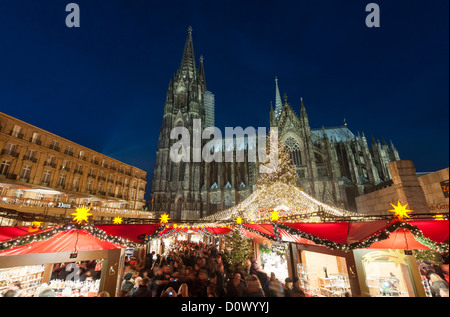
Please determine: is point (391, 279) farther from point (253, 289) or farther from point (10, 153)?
point (10, 153)

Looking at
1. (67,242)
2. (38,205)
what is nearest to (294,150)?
(67,242)

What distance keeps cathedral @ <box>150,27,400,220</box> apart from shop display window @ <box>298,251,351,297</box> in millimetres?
23184

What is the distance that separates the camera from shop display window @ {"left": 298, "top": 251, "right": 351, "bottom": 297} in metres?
6.65

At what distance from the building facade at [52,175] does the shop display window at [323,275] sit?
69.9ft

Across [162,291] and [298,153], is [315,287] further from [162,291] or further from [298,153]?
[298,153]

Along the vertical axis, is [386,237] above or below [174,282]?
above

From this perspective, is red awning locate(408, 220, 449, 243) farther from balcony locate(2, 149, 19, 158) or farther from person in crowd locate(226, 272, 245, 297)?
balcony locate(2, 149, 19, 158)

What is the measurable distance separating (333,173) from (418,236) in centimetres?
2824

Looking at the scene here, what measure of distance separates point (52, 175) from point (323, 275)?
1223 inches

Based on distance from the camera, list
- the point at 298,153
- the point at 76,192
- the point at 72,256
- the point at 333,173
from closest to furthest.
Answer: the point at 72,256
the point at 76,192
the point at 333,173
the point at 298,153

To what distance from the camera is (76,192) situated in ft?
83.9

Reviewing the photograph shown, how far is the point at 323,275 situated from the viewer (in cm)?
764

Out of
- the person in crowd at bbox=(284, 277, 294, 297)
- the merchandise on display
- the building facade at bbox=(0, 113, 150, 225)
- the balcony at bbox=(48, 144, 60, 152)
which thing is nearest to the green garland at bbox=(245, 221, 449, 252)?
the person in crowd at bbox=(284, 277, 294, 297)
